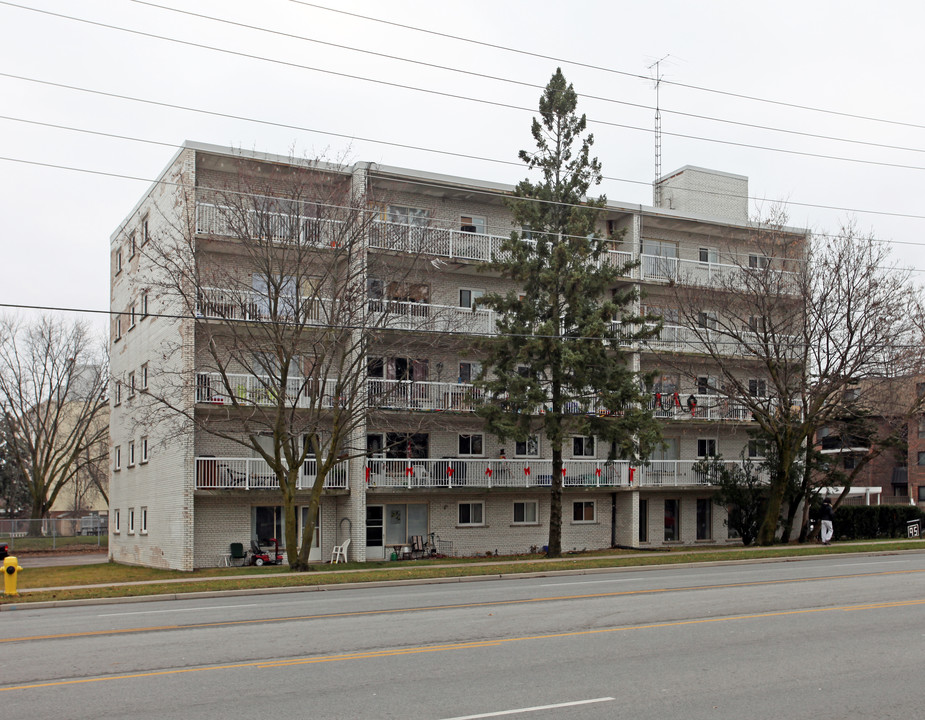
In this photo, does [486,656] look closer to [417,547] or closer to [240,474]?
[240,474]

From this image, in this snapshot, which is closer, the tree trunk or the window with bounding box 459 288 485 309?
the tree trunk

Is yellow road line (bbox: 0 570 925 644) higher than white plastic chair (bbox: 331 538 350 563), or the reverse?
yellow road line (bbox: 0 570 925 644)

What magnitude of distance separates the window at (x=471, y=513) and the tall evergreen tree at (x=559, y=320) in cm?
432

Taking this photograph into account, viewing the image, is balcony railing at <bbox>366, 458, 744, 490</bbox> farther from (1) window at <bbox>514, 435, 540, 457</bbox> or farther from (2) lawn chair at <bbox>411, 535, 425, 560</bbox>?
(2) lawn chair at <bbox>411, 535, 425, 560</bbox>

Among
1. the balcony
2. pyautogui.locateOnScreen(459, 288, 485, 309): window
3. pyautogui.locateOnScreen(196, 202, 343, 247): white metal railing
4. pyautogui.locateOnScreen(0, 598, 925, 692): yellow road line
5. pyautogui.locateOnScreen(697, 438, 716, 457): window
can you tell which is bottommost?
pyautogui.locateOnScreen(0, 598, 925, 692): yellow road line

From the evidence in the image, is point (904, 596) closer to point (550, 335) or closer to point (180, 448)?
point (550, 335)

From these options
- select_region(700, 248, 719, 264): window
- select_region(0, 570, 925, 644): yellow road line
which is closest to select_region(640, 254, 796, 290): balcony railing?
select_region(700, 248, 719, 264): window

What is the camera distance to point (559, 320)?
3097 centimetres

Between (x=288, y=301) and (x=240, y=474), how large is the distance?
6981 millimetres

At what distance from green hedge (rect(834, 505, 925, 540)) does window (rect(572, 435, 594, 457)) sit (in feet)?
35.0

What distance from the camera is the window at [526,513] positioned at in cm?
3609

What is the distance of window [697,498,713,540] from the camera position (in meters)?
40.2

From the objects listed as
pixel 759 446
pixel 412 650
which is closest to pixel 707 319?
pixel 759 446

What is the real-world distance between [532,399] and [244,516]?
33.9 ft
